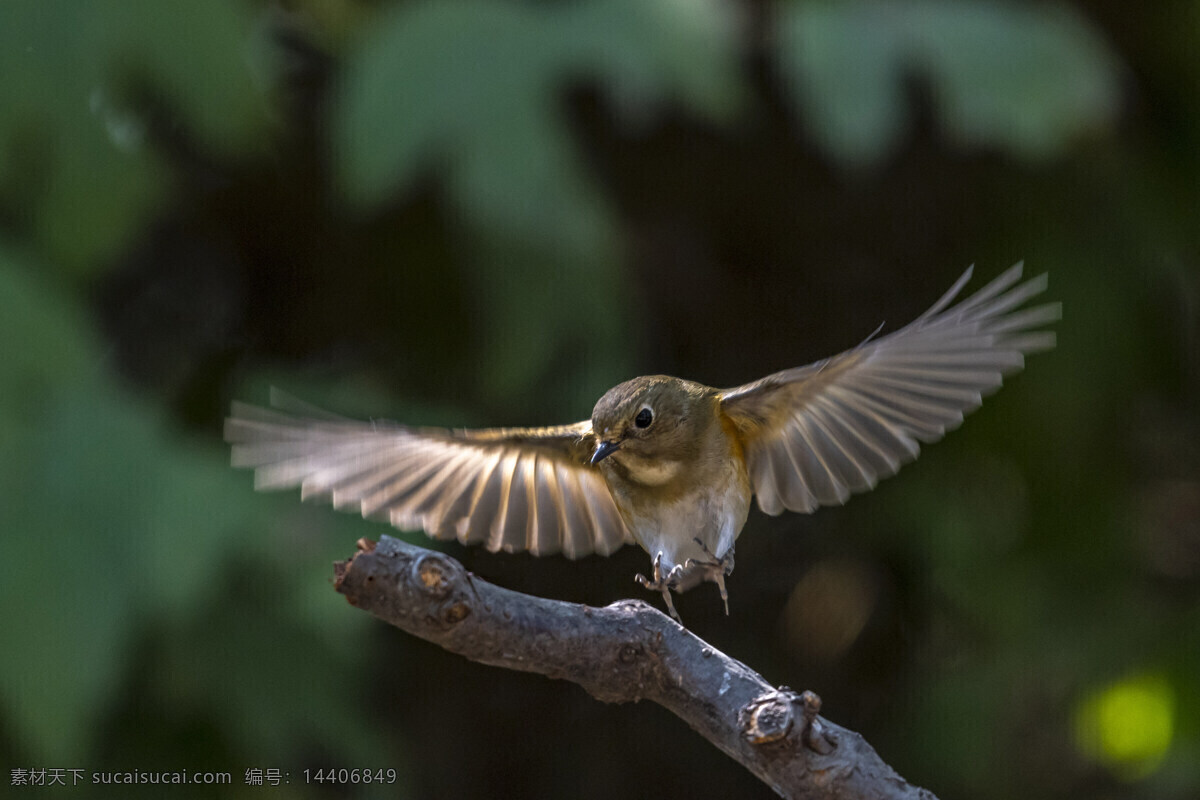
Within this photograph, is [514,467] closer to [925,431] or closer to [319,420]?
[319,420]

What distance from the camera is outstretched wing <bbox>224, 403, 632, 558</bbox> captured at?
298 cm

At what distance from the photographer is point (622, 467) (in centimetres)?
322

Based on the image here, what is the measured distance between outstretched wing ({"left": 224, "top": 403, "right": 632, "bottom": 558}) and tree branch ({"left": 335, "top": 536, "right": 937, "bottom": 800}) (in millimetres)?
810

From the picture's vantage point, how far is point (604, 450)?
118 inches

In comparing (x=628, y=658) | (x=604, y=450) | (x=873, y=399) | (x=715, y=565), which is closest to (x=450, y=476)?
(x=604, y=450)

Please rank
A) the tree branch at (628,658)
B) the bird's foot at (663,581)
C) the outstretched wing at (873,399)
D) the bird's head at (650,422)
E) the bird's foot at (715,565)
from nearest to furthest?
the tree branch at (628,658) → the bird's foot at (663,581) → the outstretched wing at (873,399) → the bird's foot at (715,565) → the bird's head at (650,422)

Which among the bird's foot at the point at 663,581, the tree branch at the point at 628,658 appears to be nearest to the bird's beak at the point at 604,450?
the bird's foot at the point at 663,581

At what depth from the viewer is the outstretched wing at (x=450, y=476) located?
298 centimetres

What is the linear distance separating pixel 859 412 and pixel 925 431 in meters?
0.30

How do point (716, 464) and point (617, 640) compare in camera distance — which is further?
point (716, 464)

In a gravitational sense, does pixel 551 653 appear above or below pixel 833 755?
above

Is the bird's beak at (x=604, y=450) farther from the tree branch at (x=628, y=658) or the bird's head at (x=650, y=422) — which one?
the tree branch at (x=628, y=658)

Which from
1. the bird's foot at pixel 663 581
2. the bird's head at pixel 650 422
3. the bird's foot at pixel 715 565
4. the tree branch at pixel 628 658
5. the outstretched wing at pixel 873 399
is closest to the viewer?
the tree branch at pixel 628 658

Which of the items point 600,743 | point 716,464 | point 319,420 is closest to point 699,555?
point 716,464
